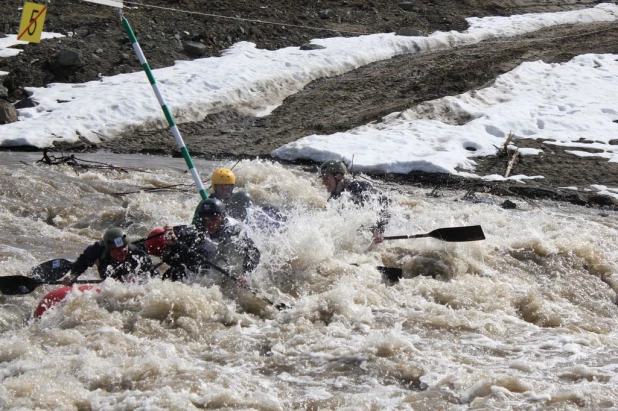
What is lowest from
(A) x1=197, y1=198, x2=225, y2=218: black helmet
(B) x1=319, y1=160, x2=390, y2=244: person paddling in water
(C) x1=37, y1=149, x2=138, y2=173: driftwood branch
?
(C) x1=37, y1=149, x2=138, y2=173: driftwood branch

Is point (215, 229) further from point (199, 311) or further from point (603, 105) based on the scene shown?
point (603, 105)

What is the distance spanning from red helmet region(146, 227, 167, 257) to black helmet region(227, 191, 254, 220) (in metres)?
0.83

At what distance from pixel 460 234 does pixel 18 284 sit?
465cm

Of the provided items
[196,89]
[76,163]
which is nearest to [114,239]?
→ [76,163]

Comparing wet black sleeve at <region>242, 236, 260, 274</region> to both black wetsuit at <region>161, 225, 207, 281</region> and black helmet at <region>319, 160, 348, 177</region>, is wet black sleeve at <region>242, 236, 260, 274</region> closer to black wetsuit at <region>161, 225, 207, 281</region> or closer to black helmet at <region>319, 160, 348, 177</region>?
black wetsuit at <region>161, 225, 207, 281</region>

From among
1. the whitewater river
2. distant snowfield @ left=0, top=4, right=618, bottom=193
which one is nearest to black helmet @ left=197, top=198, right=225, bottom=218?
the whitewater river

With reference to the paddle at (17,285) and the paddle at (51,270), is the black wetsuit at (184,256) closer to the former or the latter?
the paddle at (51,270)

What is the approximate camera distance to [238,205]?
8484 mm

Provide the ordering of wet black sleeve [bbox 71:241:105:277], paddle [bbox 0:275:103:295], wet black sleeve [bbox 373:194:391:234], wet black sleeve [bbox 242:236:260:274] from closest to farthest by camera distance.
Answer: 1. paddle [bbox 0:275:103:295]
2. wet black sleeve [bbox 71:241:105:277]
3. wet black sleeve [bbox 242:236:260:274]
4. wet black sleeve [bbox 373:194:391:234]

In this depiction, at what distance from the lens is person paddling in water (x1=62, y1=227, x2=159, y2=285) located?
23.5 ft

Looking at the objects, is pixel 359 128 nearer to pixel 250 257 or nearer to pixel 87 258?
pixel 250 257

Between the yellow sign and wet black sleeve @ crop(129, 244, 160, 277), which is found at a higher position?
the yellow sign

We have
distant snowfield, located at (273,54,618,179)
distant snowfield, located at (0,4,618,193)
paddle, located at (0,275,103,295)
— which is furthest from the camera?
distant snowfield, located at (0,4,618,193)

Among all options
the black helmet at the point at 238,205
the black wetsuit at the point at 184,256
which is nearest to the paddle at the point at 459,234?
the black helmet at the point at 238,205
